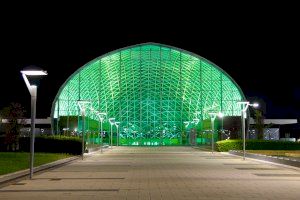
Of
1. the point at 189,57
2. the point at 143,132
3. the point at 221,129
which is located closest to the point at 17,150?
the point at 221,129

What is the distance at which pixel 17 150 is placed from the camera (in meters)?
57.5

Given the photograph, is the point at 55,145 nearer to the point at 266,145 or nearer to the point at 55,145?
the point at 55,145

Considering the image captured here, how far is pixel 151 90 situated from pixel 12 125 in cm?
6308

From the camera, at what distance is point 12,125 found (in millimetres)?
60500

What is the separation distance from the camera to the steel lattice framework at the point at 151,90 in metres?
112

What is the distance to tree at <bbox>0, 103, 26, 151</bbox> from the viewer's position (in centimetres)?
5731

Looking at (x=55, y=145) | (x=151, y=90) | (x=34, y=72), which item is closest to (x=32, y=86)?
(x=34, y=72)

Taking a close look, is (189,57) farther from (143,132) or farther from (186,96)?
(143,132)

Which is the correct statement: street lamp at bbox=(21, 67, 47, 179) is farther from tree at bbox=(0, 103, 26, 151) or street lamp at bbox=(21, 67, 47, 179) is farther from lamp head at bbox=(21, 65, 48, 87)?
tree at bbox=(0, 103, 26, 151)

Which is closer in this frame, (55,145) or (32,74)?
(32,74)

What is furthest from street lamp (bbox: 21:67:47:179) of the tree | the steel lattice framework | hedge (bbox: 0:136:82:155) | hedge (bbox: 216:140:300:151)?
the steel lattice framework

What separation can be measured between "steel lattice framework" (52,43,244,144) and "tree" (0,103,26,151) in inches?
1751

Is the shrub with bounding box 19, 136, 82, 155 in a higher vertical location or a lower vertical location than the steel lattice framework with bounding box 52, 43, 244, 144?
lower

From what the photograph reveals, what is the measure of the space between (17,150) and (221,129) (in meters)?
51.7
